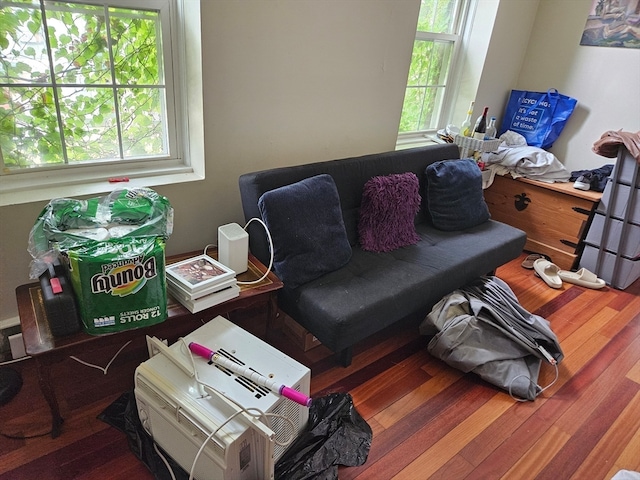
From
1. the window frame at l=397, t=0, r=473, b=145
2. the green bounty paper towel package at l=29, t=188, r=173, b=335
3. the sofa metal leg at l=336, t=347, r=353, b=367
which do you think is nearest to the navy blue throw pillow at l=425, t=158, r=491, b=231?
the window frame at l=397, t=0, r=473, b=145

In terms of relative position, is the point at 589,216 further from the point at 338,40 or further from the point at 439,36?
the point at 338,40

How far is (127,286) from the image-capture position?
4.21 feet

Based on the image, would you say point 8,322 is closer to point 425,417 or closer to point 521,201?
point 425,417

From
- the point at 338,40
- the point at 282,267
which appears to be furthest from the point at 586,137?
the point at 282,267

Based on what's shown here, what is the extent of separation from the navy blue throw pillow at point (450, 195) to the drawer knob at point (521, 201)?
2.41ft

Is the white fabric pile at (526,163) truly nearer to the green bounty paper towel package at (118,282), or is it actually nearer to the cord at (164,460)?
the green bounty paper towel package at (118,282)

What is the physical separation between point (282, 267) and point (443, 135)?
1852 millimetres

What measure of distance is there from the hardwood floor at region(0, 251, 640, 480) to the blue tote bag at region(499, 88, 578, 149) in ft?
5.38

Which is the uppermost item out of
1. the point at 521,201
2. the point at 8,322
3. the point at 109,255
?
the point at 109,255

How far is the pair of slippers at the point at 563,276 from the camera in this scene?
8.85 ft

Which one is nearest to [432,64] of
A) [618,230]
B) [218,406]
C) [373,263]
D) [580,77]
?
[580,77]

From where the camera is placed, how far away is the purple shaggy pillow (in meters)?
2.15

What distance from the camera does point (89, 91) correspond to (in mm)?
1692

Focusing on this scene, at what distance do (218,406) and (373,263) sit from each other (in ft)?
3.47
